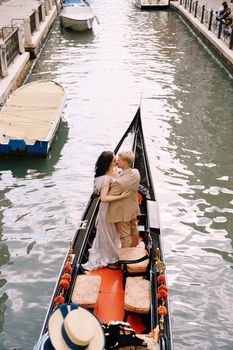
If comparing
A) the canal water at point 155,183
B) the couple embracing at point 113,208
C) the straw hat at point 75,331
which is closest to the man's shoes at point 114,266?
the couple embracing at point 113,208

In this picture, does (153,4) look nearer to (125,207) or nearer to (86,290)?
(125,207)

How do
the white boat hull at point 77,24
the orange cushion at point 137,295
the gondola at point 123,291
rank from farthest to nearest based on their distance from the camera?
the white boat hull at point 77,24 → the orange cushion at point 137,295 → the gondola at point 123,291

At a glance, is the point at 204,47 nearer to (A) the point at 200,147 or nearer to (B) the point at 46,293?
(A) the point at 200,147

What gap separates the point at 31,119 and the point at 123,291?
4.60 metres

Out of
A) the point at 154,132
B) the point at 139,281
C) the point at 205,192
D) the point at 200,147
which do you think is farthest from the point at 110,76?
the point at 139,281

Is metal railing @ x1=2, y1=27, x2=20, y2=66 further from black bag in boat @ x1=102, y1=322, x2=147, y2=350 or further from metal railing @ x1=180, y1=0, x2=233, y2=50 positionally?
black bag in boat @ x1=102, y1=322, x2=147, y2=350

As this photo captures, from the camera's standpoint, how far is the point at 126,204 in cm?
387

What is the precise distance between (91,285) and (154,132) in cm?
529

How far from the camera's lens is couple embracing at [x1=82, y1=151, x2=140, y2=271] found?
145 inches

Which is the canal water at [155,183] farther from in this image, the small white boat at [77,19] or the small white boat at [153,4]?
the small white boat at [153,4]

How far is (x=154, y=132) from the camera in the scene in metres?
8.46

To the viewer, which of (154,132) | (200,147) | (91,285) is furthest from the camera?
(154,132)

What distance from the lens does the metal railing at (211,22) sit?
45.9ft

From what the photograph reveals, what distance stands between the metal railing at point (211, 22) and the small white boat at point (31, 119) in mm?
6443
